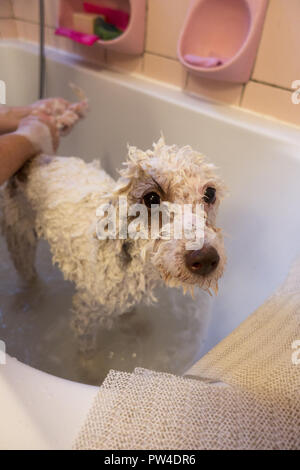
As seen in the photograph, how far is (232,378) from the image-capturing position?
1.48 ft

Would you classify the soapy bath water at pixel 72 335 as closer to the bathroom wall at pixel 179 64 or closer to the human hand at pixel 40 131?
the human hand at pixel 40 131

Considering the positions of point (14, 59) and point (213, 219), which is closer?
point (213, 219)

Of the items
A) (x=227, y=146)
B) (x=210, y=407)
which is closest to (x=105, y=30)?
(x=227, y=146)

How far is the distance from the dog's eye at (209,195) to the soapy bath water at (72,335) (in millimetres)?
587

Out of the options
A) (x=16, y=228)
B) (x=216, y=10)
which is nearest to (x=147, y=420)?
(x=16, y=228)

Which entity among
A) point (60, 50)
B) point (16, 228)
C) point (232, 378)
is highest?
point (60, 50)

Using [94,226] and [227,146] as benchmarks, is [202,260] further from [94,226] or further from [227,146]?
[227,146]

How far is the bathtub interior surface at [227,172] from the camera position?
3.28 feet

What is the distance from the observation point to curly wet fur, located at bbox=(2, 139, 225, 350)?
639 millimetres

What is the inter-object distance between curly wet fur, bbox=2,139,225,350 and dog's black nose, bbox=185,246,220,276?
13 mm

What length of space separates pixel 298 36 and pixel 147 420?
3.76 ft

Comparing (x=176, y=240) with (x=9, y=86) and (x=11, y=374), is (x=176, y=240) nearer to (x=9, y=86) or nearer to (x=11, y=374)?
(x=11, y=374)

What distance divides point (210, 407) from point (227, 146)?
965mm

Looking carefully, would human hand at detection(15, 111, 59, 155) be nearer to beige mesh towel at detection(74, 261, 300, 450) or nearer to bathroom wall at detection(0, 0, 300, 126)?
bathroom wall at detection(0, 0, 300, 126)
